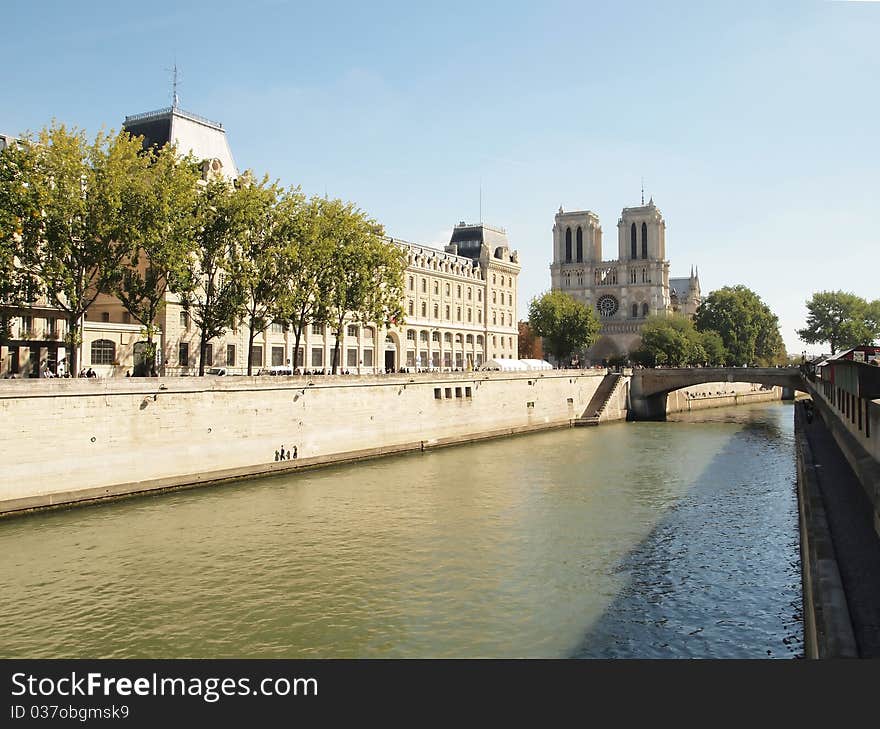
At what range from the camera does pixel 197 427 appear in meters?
37.8

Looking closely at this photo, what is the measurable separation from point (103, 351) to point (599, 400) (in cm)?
4840

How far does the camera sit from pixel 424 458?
49250mm

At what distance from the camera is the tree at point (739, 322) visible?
130 m

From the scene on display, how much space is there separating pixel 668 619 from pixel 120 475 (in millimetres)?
23915

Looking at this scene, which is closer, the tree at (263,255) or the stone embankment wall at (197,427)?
the stone embankment wall at (197,427)

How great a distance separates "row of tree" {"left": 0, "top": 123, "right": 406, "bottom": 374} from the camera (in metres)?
35.6

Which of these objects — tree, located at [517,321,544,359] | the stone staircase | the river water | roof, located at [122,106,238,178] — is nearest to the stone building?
roof, located at [122,106,238,178]

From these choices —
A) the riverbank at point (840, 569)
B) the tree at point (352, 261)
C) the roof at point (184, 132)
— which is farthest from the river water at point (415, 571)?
the roof at point (184, 132)

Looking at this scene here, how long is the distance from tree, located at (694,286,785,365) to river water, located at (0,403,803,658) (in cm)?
9434

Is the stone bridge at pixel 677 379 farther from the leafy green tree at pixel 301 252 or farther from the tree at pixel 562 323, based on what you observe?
the leafy green tree at pixel 301 252

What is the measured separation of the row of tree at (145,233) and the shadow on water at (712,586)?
26.0 metres

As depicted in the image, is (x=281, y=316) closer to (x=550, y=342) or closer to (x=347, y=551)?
(x=347, y=551)
